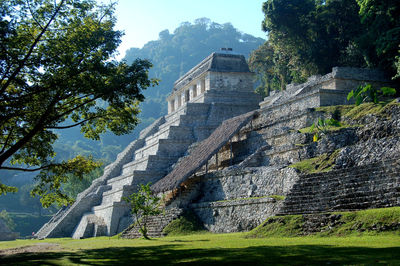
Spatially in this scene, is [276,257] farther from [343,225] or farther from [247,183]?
[247,183]

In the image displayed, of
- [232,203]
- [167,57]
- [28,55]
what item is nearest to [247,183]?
[232,203]

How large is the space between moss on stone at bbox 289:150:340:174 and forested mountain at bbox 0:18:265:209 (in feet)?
254

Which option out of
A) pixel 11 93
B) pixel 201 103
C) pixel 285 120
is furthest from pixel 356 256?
pixel 201 103

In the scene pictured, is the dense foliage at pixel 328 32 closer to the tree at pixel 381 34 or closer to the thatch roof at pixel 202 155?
the tree at pixel 381 34

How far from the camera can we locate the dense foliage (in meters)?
22.6

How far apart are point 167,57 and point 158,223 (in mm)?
116898

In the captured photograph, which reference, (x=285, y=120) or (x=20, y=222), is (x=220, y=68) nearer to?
(x=285, y=120)

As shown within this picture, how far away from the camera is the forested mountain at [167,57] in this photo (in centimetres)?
10071

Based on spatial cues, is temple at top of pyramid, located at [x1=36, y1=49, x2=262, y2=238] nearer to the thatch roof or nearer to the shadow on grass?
the thatch roof

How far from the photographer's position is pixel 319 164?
14992mm

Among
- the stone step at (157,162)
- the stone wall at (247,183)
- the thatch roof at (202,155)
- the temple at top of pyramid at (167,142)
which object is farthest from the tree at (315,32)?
the stone wall at (247,183)

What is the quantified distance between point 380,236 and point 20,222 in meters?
52.0

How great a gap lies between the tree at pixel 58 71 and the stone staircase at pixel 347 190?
527 cm

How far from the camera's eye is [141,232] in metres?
18.2
